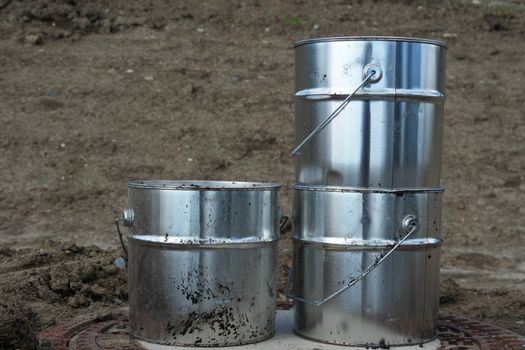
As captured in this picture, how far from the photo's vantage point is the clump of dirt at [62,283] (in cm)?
621

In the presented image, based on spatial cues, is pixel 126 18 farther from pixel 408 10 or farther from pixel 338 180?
pixel 338 180

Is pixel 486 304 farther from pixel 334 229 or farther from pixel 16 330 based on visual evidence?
pixel 16 330

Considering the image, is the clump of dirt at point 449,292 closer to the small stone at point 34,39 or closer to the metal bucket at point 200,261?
the metal bucket at point 200,261

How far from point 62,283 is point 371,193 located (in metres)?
2.62

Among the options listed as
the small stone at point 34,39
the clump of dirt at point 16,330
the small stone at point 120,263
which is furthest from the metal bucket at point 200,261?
the small stone at point 34,39

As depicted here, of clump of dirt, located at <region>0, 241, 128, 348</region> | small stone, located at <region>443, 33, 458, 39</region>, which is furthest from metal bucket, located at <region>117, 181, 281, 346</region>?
small stone, located at <region>443, 33, 458, 39</region>

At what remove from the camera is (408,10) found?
1344 cm

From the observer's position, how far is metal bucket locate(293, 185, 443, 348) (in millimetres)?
5008

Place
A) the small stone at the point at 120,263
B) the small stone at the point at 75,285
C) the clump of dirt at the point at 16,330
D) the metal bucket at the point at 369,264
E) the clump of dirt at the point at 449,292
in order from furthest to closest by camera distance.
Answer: the clump of dirt at the point at 449,292, the small stone at the point at 120,263, the small stone at the point at 75,285, the metal bucket at the point at 369,264, the clump of dirt at the point at 16,330

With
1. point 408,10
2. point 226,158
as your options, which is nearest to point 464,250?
point 226,158

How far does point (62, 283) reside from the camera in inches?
253

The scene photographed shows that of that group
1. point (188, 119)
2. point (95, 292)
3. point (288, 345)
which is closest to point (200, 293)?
point (288, 345)

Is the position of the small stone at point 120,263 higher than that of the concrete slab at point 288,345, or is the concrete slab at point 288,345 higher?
the small stone at point 120,263

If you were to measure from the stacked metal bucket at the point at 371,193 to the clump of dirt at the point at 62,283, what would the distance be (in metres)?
1.90
